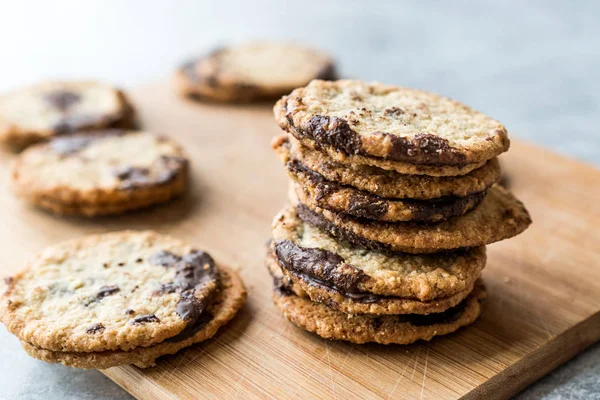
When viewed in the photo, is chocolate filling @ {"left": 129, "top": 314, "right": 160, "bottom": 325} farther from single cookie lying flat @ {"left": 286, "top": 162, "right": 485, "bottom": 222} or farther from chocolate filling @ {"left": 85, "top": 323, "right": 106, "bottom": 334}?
single cookie lying flat @ {"left": 286, "top": 162, "right": 485, "bottom": 222}

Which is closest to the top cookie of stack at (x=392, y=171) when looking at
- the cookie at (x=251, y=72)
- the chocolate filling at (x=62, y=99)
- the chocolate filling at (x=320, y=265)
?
the chocolate filling at (x=320, y=265)

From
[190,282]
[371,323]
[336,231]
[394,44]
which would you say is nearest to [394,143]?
[336,231]

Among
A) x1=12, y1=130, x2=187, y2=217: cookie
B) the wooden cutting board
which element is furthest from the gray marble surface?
x1=12, y1=130, x2=187, y2=217: cookie

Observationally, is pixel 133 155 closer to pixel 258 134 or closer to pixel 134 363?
pixel 258 134

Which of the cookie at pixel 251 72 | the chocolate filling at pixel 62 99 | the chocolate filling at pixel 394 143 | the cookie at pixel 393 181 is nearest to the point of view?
the chocolate filling at pixel 394 143

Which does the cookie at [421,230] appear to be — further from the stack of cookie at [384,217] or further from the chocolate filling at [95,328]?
the chocolate filling at [95,328]

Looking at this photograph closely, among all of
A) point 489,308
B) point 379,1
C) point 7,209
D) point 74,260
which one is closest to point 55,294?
point 74,260
